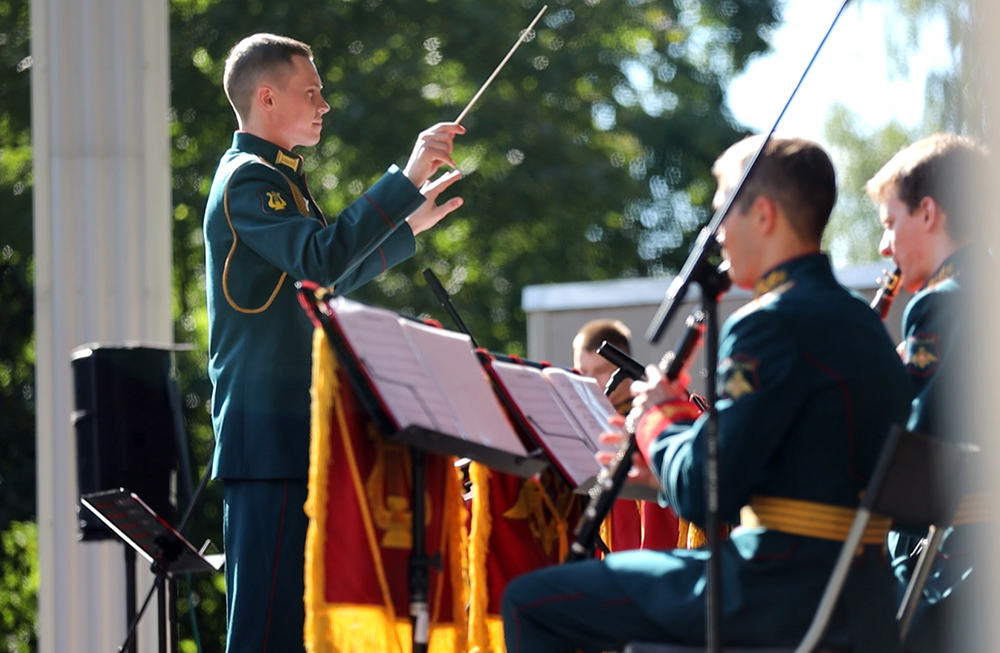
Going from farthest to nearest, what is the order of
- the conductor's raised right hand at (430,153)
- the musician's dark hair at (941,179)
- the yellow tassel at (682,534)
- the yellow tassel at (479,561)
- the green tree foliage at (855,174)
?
1. the green tree foliage at (855,174)
2. the yellow tassel at (682,534)
3. the conductor's raised right hand at (430,153)
4. the yellow tassel at (479,561)
5. the musician's dark hair at (941,179)

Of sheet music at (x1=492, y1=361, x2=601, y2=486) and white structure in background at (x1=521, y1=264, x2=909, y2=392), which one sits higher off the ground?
white structure in background at (x1=521, y1=264, x2=909, y2=392)

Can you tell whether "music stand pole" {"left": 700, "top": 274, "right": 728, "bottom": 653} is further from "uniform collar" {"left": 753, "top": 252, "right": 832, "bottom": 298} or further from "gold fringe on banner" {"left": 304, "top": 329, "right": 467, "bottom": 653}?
"gold fringe on banner" {"left": 304, "top": 329, "right": 467, "bottom": 653}

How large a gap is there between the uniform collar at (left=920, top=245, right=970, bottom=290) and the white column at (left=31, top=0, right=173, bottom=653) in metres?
3.47

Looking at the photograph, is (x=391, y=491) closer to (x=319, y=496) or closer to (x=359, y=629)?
(x=319, y=496)

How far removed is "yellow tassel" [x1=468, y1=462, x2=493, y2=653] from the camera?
10.2ft

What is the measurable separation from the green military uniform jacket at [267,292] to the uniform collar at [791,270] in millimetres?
1036

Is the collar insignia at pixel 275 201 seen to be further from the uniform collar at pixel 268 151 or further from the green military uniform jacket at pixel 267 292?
the uniform collar at pixel 268 151

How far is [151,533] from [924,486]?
240 cm

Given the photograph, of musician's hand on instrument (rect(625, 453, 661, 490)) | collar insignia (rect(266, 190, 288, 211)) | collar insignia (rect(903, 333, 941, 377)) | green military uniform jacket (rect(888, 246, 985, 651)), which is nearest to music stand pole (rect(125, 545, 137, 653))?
collar insignia (rect(266, 190, 288, 211))

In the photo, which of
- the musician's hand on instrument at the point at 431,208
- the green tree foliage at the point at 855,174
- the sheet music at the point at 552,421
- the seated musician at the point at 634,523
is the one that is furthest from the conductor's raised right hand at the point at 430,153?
the green tree foliage at the point at 855,174

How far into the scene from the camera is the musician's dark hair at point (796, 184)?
2516mm

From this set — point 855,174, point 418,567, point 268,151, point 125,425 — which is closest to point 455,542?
point 418,567

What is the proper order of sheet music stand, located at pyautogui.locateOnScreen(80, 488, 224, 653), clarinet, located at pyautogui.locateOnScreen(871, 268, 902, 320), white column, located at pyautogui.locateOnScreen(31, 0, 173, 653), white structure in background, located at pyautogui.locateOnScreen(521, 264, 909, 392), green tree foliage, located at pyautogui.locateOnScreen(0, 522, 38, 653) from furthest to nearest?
green tree foliage, located at pyautogui.locateOnScreen(0, 522, 38, 653), white structure in background, located at pyautogui.locateOnScreen(521, 264, 909, 392), white column, located at pyautogui.locateOnScreen(31, 0, 173, 653), sheet music stand, located at pyautogui.locateOnScreen(80, 488, 224, 653), clarinet, located at pyautogui.locateOnScreen(871, 268, 902, 320)

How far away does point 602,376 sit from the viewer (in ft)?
16.9
